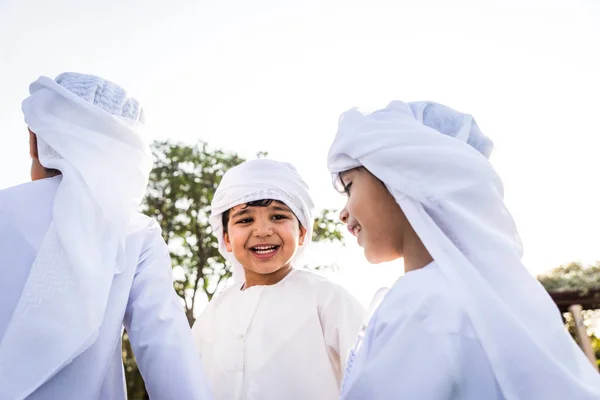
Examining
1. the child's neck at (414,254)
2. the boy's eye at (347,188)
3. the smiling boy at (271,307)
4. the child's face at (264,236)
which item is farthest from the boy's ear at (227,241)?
the child's neck at (414,254)

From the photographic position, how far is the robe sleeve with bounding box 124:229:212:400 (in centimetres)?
195

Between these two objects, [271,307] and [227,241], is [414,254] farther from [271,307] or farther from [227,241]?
[227,241]

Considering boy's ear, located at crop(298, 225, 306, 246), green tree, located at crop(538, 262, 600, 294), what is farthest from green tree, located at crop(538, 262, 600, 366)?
boy's ear, located at crop(298, 225, 306, 246)

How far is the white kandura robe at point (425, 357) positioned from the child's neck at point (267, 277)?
1.78 meters

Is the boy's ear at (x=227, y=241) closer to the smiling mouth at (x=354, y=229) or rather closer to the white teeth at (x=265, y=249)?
the white teeth at (x=265, y=249)

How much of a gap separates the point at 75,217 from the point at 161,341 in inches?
24.0

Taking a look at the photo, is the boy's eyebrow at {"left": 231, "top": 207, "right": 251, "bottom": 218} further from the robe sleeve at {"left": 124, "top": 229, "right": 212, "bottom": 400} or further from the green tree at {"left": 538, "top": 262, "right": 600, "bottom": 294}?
the green tree at {"left": 538, "top": 262, "right": 600, "bottom": 294}

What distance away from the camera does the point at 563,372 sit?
1427mm

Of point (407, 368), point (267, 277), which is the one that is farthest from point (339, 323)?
point (407, 368)

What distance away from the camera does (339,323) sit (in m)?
2.88

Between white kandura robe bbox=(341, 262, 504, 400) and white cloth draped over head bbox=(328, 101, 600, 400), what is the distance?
0.04 metres

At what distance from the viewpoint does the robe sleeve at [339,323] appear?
110 inches

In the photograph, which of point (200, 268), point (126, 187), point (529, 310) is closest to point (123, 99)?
point (126, 187)

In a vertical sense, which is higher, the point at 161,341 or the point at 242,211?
the point at 242,211
